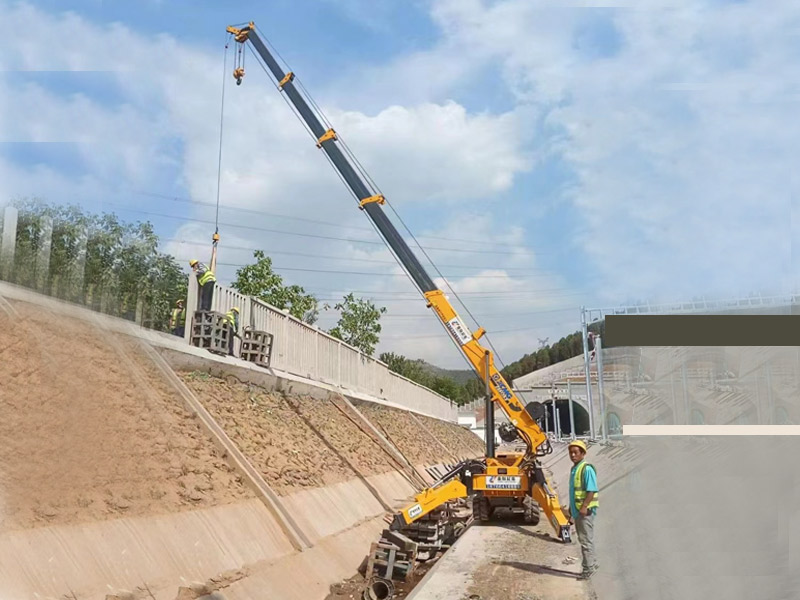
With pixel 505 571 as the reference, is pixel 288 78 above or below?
above

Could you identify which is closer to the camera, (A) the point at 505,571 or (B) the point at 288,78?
(A) the point at 505,571

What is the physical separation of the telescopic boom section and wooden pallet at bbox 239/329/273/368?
4058 mm

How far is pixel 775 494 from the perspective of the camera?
30.7 feet

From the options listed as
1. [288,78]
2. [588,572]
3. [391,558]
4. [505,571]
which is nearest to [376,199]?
[288,78]

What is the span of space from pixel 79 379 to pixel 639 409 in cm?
1362

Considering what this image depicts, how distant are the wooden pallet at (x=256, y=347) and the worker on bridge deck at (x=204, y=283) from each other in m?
1.57

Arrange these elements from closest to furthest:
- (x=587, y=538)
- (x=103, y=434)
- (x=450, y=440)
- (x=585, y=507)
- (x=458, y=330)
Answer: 1. (x=103, y=434)
2. (x=585, y=507)
3. (x=587, y=538)
4. (x=458, y=330)
5. (x=450, y=440)

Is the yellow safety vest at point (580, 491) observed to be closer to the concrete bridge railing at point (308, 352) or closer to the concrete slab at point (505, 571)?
the concrete slab at point (505, 571)

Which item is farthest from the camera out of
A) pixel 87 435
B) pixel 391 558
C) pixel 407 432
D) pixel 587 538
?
pixel 407 432

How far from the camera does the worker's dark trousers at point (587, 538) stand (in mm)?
8672

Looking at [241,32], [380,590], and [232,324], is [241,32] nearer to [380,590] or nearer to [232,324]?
[232,324]

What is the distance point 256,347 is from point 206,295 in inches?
83.4

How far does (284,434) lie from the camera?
13.9 meters

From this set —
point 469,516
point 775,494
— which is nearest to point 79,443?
point 775,494
